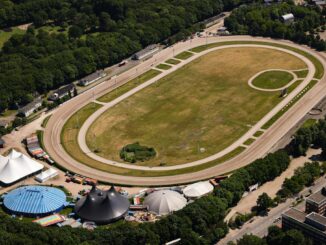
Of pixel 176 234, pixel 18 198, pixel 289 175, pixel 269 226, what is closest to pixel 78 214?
pixel 18 198

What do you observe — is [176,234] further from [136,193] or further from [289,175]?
[289,175]

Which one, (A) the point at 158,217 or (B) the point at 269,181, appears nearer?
(A) the point at 158,217

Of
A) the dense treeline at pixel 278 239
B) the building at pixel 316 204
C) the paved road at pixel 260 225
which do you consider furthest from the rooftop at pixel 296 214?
the paved road at pixel 260 225

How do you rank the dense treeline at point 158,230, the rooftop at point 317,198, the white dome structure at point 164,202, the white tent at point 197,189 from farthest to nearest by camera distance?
the white tent at point 197,189, the white dome structure at point 164,202, the rooftop at point 317,198, the dense treeline at point 158,230

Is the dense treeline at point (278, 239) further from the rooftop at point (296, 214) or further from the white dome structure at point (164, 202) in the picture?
the white dome structure at point (164, 202)

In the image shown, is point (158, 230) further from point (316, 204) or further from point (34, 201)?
point (316, 204)

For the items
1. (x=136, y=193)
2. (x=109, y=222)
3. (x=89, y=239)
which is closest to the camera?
(x=89, y=239)

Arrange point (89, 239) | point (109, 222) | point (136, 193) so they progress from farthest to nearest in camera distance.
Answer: point (136, 193), point (109, 222), point (89, 239)
